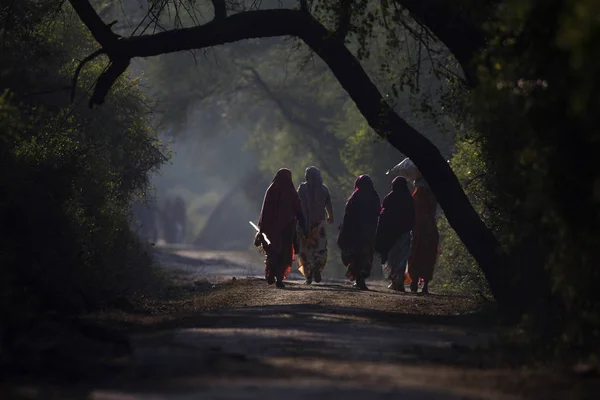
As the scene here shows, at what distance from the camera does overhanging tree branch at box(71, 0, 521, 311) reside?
47.5 ft

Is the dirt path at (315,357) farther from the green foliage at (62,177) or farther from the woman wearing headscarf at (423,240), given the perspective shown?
the woman wearing headscarf at (423,240)

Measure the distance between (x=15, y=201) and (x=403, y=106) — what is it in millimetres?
25897

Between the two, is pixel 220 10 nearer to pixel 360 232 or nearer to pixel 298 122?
pixel 360 232

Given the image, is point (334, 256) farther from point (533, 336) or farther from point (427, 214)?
point (533, 336)

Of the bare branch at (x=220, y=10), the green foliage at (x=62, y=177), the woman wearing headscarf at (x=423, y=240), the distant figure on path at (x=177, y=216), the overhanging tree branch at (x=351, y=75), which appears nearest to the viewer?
the green foliage at (x=62, y=177)

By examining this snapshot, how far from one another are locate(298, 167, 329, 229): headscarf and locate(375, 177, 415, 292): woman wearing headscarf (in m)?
1.52

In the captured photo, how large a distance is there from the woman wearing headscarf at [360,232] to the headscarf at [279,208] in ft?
3.90

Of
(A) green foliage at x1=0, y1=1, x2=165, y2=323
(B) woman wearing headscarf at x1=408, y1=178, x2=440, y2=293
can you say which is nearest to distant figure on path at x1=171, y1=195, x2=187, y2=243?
(A) green foliage at x1=0, y1=1, x2=165, y2=323

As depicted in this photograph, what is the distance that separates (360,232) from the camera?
890 inches

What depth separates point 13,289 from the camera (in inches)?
454

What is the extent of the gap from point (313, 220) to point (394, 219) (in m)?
1.83

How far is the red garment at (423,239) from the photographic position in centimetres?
2234

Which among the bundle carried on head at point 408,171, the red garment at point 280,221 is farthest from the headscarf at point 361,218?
the red garment at point 280,221

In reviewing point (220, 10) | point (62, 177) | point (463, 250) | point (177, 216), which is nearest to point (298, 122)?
point (177, 216)
